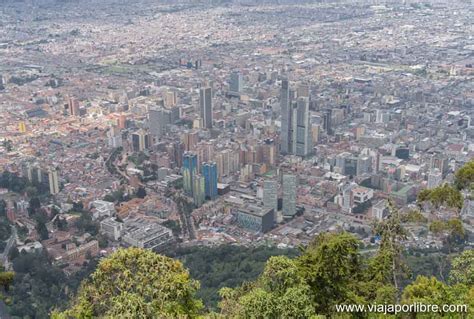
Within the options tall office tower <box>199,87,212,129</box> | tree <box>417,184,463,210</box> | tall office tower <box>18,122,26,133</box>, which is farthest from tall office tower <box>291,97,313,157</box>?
tree <box>417,184,463,210</box>

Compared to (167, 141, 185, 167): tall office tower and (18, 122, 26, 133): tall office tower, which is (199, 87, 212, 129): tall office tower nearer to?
(167, 141, 185, 167): tall office tower

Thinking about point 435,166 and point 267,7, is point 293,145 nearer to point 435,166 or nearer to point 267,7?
point 435,166

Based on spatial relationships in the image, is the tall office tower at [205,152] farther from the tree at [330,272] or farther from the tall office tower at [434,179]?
the tree at [330,272]

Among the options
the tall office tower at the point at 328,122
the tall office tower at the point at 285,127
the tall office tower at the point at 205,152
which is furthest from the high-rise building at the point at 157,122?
the tall office tower at the point at 328,122

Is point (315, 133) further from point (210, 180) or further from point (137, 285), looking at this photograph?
point (137, 285)

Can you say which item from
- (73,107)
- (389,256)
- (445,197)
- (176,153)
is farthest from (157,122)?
(389,256)
